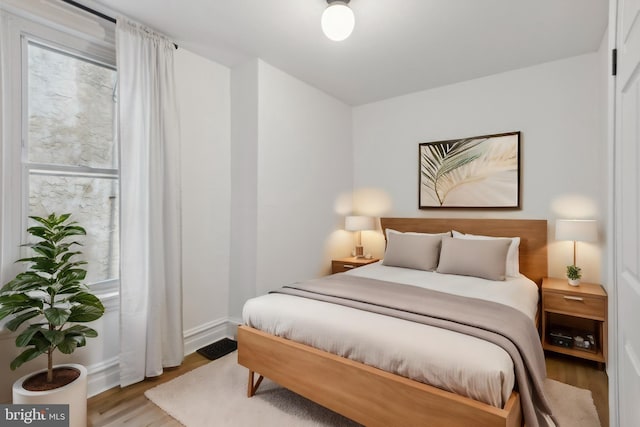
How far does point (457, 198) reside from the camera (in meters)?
3.47

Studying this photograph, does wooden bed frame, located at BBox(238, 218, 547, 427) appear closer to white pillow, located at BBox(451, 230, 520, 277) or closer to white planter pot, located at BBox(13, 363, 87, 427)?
white planter pot, located at BBox(13, 363, 87, 427)

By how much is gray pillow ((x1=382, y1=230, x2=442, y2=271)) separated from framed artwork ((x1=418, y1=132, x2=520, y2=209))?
62cm

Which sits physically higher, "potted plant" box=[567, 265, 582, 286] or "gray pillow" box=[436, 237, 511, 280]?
"gray pillow" box=[436, 237, 511, 280]

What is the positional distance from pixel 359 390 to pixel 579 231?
2.26m

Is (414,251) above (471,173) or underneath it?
underneath

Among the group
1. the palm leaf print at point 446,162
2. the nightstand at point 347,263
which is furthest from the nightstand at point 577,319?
the nightstand at point 347,263

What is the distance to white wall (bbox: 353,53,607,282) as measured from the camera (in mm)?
2783

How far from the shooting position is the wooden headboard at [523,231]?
2.95 metres

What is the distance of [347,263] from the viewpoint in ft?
12.2

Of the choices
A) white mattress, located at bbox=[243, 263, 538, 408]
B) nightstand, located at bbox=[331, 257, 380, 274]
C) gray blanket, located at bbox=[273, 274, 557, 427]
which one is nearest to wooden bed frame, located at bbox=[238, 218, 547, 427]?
Answer: white mattress, located at bbox=[243, 263, 538, 408]

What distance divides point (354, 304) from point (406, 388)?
591 mm

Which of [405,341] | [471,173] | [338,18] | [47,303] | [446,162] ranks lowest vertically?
[405,341]

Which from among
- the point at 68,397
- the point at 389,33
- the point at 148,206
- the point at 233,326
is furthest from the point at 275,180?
the point at 68,397

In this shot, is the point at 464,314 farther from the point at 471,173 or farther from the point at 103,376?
the point at 103,376
